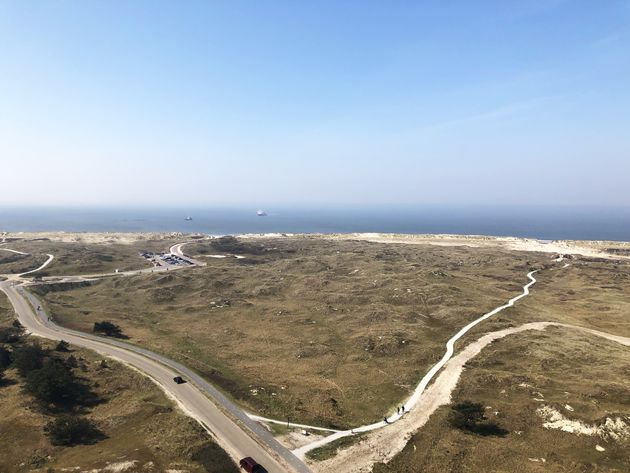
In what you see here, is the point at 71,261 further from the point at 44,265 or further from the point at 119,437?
the point at 119,437

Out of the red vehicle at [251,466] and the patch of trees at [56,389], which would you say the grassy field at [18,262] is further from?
the red vehicle at [251,466]

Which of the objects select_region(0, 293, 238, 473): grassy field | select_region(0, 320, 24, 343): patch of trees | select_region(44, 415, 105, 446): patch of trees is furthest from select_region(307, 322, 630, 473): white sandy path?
select_region(0, 320, 24, 343): patch of trees

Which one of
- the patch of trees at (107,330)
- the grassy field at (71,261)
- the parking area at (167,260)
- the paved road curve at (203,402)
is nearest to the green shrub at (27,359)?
the paved road curve at (203,402)

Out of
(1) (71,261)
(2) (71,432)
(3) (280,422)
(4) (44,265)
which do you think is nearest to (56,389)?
(2) (71,432)

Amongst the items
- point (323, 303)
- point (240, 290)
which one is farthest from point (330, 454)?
point (240, 290)

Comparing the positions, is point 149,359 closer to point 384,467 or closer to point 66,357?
point 66,357

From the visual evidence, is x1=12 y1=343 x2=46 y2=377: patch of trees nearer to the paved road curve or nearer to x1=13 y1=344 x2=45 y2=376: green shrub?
x1=13 y1=344 x2=45 y2=376: green shrub
